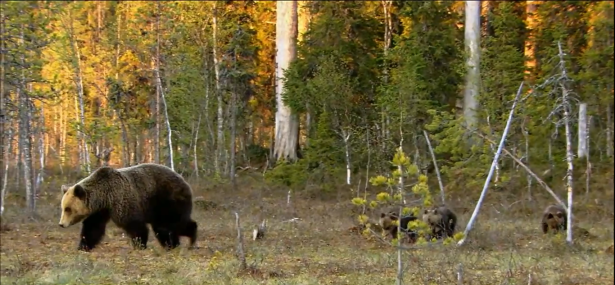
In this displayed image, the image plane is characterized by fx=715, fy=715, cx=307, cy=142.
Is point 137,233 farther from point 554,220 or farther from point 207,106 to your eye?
point 207,106

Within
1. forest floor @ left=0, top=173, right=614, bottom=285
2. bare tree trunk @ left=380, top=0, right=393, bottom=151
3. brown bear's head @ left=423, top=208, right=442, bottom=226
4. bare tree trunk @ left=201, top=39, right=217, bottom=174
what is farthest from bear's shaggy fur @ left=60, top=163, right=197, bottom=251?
bare tree trunk @ left=380, top=0, right=393, bottom=151

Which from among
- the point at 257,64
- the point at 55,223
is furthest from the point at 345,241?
the point at 257,64

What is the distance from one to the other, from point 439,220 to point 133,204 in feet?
23.6

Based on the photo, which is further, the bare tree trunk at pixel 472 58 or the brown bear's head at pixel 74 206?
the bare tree trunk at pixel 472 58

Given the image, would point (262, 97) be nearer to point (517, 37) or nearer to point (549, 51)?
point (517, 37)

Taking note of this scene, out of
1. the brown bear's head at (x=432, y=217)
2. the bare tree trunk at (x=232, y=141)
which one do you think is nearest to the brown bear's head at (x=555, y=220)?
the brown bear's head at (x=432, y=217)

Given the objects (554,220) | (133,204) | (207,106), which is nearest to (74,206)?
(133,204)

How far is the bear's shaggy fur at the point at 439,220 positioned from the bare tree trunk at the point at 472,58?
587 centimetres

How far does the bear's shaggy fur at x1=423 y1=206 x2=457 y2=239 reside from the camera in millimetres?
16756

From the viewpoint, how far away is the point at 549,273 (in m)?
11.7

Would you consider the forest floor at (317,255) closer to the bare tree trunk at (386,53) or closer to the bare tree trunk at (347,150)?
the bare tree trunk at (386,53)

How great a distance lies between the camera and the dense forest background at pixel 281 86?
1955cm

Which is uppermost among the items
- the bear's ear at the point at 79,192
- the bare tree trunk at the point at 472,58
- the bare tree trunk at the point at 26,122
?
the bare tree trunk at the point at 472,58

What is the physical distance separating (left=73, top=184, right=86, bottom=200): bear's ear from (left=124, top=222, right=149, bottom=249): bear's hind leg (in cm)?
107
